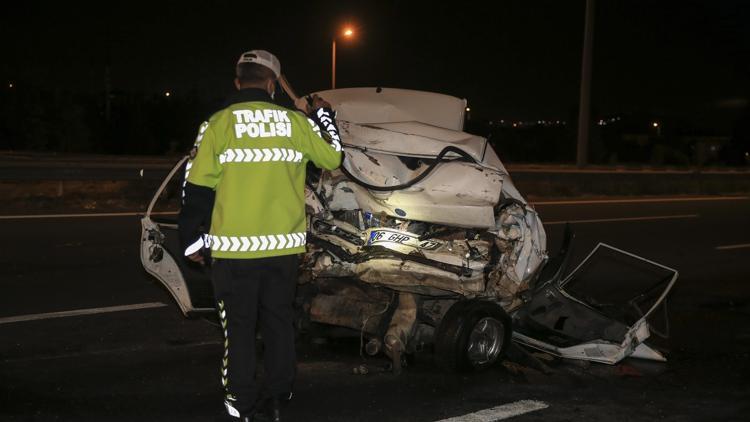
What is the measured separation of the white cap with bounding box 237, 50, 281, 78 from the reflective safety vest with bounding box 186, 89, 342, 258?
Result: 0.48 feet

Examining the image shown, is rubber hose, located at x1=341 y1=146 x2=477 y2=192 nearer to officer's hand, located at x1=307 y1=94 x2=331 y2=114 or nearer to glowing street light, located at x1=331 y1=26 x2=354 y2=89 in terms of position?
officer's hand, located at x1=307 y1=94 x2=331 y2=114

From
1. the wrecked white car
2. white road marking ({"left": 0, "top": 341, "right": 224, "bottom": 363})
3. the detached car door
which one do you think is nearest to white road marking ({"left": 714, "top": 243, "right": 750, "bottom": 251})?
the wrecked white car

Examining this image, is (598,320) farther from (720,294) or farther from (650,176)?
(650,176)

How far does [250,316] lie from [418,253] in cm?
149

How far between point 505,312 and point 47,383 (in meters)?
2.99

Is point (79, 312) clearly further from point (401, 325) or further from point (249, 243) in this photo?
point (249, 243)

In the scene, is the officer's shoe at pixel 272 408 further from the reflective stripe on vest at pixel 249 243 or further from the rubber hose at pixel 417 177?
the rubber hose at pixel 417 177

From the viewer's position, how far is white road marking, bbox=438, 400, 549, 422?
4648 mm

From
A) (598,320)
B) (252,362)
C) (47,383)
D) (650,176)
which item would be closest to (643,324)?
(598,320)

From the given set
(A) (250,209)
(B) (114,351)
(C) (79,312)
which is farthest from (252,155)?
(C) (79,312)

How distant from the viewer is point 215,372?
5.34 meters

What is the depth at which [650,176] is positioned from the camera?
23.4 m

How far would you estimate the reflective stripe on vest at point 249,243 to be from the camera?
3.89m

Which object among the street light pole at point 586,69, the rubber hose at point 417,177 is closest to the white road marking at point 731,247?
the rubber hose at point 417,177
